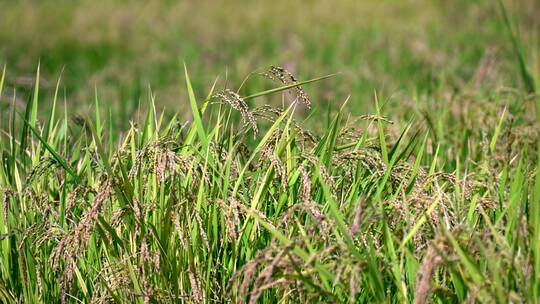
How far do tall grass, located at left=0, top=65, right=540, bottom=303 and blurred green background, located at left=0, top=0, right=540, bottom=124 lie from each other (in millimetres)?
2131

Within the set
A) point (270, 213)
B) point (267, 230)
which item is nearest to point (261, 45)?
point (270, 213)

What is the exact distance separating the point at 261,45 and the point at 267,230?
583cm

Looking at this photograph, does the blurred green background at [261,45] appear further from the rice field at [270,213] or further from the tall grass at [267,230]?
the tall grass at [267,230]

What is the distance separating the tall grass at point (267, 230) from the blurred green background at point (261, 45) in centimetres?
213

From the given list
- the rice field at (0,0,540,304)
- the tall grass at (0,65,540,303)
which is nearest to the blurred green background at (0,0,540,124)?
the rice field at (0,0,540,304)

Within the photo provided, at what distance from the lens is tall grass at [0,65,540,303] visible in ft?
7.00

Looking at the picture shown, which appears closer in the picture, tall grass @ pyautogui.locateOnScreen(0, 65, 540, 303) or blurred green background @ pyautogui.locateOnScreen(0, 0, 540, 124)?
tall grass @ pyautogui.locateOnScreen(0, 65, 540, 303)

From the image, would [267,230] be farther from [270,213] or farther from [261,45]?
[261,45]

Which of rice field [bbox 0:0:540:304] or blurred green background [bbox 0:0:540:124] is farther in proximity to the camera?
blurred green background [bbox 0:0:540:124]

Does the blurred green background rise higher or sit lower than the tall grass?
lower

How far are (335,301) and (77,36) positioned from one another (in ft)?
22.9

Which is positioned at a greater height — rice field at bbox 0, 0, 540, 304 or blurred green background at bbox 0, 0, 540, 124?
rice field at bbox 0, 0, 540, 304

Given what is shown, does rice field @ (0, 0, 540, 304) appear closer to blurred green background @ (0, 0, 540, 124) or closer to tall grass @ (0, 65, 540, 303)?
tall grass @ (0, 65, 540, 303)

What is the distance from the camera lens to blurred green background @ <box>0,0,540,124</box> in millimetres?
5996
